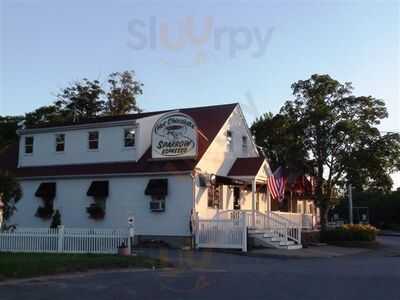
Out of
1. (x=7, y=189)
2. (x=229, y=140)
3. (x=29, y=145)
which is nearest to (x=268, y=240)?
(x=229, y=140)

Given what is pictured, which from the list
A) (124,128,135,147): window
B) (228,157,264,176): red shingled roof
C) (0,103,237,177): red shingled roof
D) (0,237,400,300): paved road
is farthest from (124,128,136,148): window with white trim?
(0,237,400,300): paved road

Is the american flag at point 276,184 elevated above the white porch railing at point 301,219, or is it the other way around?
the american flag at point 276,184

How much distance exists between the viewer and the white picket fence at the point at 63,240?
74.2 feet

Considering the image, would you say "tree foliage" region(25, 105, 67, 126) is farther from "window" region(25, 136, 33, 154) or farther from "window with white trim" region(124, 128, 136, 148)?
"window with white trim" region(124, 128, 136, 148)

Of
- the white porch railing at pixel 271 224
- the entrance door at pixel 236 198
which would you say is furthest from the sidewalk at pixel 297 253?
the entrance door at pixel 236 198

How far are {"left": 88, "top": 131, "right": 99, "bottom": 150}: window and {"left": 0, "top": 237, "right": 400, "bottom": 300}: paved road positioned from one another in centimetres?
1382

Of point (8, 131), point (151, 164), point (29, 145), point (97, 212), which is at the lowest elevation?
point (97, 212)

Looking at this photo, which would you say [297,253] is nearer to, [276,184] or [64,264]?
[276,184]

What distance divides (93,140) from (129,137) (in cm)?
231

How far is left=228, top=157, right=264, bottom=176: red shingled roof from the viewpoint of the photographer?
29.7 metres

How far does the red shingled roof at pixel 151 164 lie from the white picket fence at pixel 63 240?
18.4 feet

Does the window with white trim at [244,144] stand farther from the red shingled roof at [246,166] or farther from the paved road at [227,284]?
the paved road at [227,284]

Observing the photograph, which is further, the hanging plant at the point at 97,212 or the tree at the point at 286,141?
the tree at the point at 286,141

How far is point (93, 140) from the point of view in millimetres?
31438
